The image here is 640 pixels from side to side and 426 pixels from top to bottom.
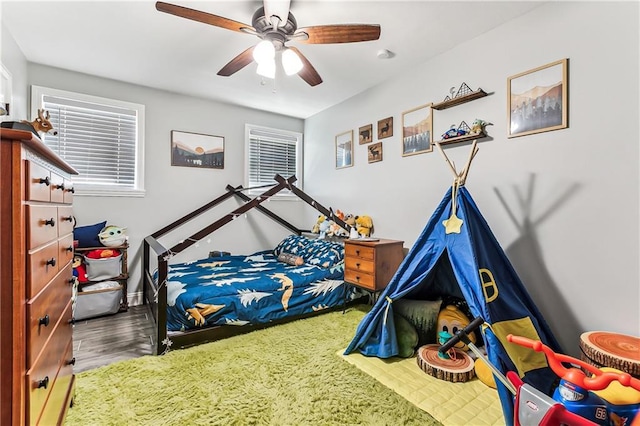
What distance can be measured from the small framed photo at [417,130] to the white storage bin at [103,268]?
132 inches

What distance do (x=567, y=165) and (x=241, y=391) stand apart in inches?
105

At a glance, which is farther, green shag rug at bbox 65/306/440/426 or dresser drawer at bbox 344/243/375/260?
dresser drawer at bbox 344/243/375/260

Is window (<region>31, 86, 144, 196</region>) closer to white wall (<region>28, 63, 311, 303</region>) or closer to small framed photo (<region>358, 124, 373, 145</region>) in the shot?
white wall (<region>28, 63, 311, 303</region>)

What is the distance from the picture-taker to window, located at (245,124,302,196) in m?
4.49

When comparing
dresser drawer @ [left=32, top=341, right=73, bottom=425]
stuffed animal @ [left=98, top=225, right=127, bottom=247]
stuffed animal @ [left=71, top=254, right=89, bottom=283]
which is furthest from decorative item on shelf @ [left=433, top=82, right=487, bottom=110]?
stuffed animal @ [left=71, top=254, right=89, bottom=283]

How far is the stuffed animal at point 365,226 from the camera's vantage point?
11.9 ft

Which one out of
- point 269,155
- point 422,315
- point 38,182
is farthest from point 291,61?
point 269,155

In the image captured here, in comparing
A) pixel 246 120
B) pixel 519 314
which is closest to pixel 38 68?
pixel 246 120

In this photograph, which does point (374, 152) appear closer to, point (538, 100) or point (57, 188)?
point (538, 100)

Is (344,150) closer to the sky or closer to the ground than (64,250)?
closer to the sky

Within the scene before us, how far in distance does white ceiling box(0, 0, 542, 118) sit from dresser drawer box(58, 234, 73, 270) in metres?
1.76

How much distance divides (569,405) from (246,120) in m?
4.39

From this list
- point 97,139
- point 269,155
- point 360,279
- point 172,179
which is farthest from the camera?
point 269,155

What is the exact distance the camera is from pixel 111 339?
2.62 meters
